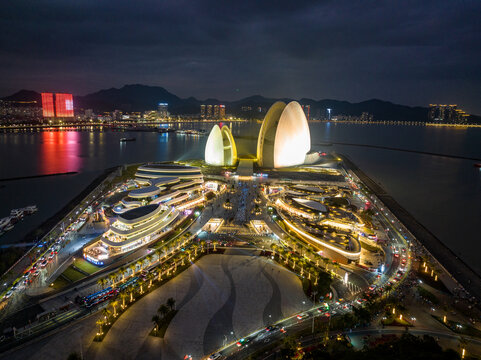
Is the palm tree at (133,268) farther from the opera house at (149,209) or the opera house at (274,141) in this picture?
the opera house at (274,141)

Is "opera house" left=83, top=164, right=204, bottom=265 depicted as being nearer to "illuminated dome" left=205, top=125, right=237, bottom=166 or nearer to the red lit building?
"illuminated dome" left=205, top=125, right=237, bottom=166

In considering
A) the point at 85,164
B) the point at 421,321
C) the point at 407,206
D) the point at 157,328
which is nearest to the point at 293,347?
the point at 157,328

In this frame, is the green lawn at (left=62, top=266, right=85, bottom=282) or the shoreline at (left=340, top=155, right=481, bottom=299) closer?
the green lawn at (left=62, top=266, right=85, bottom=282)

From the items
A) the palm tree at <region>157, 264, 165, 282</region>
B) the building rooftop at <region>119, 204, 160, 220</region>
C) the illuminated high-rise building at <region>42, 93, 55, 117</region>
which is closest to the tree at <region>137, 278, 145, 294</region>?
the palm tree at <region>157, 264, 165, 282</region>

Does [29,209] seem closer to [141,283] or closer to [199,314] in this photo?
[141,283]

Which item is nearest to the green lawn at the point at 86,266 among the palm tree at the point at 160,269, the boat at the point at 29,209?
the palm tree at the point at 160,269

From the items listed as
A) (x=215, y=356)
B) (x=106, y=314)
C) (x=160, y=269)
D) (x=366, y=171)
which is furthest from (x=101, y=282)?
(x=366, y=171)

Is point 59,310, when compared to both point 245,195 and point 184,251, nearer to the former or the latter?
point 184,251
